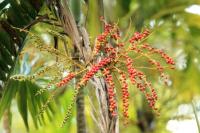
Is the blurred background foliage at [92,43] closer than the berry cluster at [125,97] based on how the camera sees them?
No

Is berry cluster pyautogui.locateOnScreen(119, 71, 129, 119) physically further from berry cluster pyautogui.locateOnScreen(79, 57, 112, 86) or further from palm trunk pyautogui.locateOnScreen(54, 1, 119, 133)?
palm trunk pyautogui.locateOnScreen(54, 1, 119, 133)

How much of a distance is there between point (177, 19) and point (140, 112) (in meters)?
0.91

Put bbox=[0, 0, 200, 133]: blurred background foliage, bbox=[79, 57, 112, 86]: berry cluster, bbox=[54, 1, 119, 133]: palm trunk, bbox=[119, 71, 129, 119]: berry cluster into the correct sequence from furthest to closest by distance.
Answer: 1. bbox=[0, 0, 200, 133]: blurred background foliage
2. bbox=[54, 1, 119, 133]: palm trunk
3. bbox=[79, 57, 112, 86]: berry cluster
4. bbox=[119, 71, 129, 119]: berry cluster

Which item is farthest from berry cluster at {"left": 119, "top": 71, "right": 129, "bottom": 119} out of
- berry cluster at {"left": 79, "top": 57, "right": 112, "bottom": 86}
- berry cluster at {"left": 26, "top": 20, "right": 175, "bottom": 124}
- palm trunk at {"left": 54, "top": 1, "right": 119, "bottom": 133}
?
palm trunk at {"left": 54, "top": 1, "right": 119, "bottom": 133}

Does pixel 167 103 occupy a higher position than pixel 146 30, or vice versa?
pixel 167 103

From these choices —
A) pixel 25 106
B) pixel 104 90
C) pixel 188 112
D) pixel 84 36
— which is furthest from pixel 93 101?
pixel 188 112

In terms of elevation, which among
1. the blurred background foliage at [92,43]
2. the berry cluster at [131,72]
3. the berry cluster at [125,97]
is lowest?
the berry cluster at [125,97]

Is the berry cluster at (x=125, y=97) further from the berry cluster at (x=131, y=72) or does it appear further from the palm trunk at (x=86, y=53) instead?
the palm trunk at (x=86, y=53)

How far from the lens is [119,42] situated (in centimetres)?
164

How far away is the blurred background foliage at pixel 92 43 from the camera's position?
2.41m

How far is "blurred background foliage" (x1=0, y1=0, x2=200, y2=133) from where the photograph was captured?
94.7 inches

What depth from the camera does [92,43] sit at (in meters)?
1.78

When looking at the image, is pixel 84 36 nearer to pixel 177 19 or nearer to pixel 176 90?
pixel 177 19

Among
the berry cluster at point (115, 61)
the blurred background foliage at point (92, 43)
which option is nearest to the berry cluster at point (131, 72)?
the berry cluster at point (115, 61)
